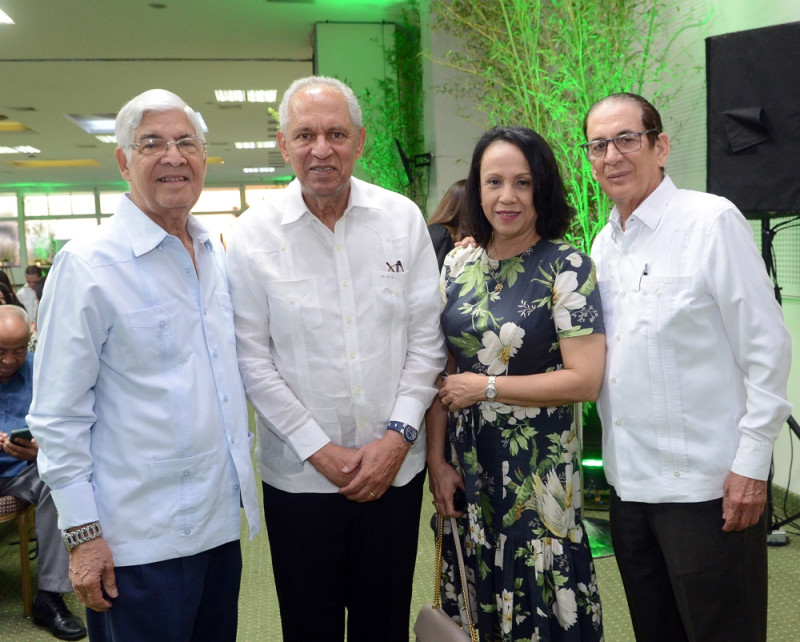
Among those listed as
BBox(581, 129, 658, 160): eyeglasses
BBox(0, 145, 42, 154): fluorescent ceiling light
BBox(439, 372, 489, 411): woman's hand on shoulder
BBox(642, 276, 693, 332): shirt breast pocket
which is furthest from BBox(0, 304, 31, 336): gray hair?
BBox(0, 145, 42, 154): fluorescent ceiling light

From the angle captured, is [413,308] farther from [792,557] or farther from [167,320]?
[792,557]

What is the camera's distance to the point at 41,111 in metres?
10.8

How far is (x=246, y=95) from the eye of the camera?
10.4 meters

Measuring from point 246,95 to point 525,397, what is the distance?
9.83 metres

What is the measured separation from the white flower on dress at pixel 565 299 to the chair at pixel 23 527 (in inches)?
107

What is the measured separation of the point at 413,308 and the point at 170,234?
0.65m

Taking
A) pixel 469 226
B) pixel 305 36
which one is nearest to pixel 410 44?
pixel 305 36

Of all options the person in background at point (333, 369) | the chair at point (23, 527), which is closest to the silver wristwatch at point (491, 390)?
the person in background at point (333, 369)

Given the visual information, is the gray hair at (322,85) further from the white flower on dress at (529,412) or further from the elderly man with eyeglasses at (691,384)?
the white flower on dress at (529,412)

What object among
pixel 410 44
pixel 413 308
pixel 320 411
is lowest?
pixel 320 411

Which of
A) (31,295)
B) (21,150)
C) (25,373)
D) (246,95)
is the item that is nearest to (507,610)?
(25,373)

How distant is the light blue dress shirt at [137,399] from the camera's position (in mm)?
1432

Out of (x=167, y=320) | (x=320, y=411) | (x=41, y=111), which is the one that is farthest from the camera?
(x=41, y=111)

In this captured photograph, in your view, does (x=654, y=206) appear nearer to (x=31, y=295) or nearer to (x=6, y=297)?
(x=6, y=297)
